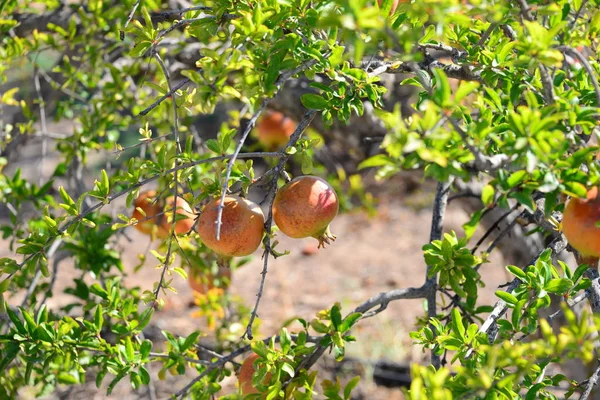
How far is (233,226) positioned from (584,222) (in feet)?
1.93

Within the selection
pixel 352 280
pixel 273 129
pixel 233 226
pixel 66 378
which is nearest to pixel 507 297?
pixel 233 226

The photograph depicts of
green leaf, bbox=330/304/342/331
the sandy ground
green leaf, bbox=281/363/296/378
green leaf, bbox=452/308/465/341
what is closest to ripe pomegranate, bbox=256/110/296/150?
the sandy ground

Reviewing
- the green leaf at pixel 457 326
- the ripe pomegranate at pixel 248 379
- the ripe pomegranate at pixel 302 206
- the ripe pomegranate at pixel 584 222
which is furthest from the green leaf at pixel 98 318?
the ripe pomegranate at pixel 584 222

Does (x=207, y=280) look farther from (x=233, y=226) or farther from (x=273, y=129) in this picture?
(x=273, y=129)

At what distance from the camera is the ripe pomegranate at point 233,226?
123cm

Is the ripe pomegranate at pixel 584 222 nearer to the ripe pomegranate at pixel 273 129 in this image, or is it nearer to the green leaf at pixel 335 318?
the green leaf at pixel 335 318

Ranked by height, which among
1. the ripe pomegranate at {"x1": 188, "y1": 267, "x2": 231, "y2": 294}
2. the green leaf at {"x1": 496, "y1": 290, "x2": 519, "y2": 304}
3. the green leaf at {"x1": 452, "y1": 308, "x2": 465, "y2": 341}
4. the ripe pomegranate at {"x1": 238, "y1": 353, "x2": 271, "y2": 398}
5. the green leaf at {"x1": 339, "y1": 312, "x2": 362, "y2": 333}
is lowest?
the ripe pomegranate at {"x1": 188, "y1": 267, "x2": 231, "y2": 294}

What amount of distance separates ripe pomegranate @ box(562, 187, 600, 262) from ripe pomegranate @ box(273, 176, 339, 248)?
1.43 feet

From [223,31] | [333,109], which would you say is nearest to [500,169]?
[333,109]

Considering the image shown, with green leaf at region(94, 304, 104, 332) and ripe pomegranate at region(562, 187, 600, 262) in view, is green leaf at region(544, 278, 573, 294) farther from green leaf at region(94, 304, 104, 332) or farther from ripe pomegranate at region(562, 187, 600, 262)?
green leaf at region(94, 304, 104, 332)

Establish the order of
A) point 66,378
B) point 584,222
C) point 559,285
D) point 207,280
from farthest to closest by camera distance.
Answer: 1. point 207,280
2. point 66,378
3. point 559,285
4. point 584,222

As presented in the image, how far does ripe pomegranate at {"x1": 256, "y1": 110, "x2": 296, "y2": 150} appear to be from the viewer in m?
3.24

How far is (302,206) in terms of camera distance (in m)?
1.23

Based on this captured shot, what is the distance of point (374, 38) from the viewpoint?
0.82 metres
